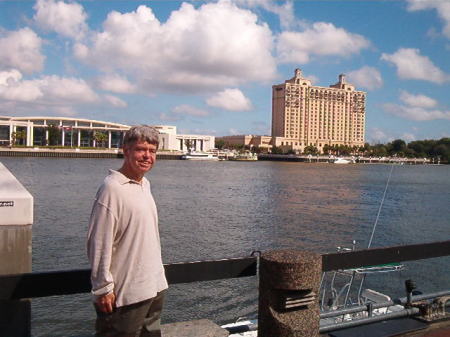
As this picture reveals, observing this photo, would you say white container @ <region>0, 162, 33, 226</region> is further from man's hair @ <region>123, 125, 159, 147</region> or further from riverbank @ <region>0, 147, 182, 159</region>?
riverbank @ <region>0, 147, 182, 159</region>

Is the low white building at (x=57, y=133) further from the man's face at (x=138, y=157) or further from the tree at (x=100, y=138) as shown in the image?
the man's face at (x=138, y=157)

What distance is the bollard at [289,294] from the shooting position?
4.35 meters


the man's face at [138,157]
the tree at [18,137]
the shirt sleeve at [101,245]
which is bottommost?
the shirt sleeve at [101,245]

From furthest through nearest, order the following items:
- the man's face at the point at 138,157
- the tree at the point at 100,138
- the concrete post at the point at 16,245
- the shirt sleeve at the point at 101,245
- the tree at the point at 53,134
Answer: the tree at the point at 100,138 < the tree at the point at 53,134 < the concrete post at the point at 16,245 < the man's face at the point at 138,157 < the shirt sleeve at the point at 101,245

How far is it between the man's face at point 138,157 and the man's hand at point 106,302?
904mm

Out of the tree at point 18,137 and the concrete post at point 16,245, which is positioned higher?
the tree at point 18,137

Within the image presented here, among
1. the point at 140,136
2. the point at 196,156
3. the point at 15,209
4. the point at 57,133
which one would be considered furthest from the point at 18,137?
the point at 140,136

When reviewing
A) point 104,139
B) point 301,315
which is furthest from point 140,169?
point 104,139

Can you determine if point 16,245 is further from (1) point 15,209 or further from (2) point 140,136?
(2) point 140,136

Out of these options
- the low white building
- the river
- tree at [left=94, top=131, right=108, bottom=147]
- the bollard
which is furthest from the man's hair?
tree at [left=94, top=131, right=108, bottom=147]

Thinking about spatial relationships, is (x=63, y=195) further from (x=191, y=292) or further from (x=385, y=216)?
(x=191, y=292)

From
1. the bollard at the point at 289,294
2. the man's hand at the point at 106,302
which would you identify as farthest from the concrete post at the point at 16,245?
the bollard at the point at 289,294

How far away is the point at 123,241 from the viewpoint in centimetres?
350

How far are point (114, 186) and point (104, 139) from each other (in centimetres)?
19152
